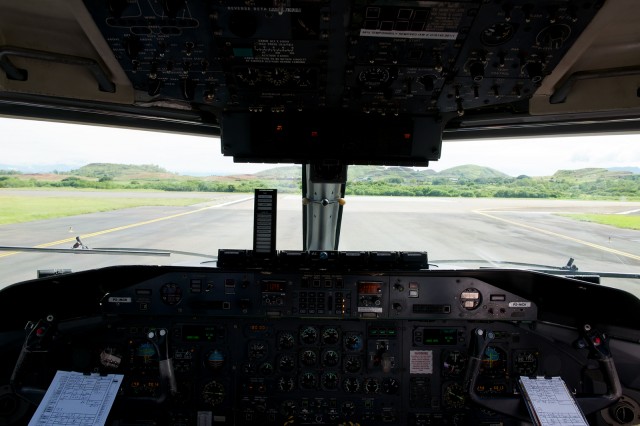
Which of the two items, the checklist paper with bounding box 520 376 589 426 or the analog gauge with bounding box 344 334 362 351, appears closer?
the checklist paper with bounding box 520 376 589 426

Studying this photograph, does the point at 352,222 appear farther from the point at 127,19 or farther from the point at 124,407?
the point at 127,19

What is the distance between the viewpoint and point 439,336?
269 cm

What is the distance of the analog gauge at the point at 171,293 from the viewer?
2.62 meters

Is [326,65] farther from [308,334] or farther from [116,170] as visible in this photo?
[116,170]

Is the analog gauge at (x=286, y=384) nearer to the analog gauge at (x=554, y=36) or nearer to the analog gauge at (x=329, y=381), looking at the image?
the analog gauge at (x=329, y=381)

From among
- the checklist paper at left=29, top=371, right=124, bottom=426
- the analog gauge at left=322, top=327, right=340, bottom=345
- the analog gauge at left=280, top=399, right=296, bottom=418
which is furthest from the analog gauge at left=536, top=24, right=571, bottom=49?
the checklist paper at left=29, top=371, right=124, bottom=426

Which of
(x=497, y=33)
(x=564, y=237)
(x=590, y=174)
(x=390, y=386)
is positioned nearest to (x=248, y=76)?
(x=497, y=33)

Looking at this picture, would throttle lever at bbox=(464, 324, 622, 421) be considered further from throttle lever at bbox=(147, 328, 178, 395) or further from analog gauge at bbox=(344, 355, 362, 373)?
throttle lever at bbox=(147, 328, 178, 395)

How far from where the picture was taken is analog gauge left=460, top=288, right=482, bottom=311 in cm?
262

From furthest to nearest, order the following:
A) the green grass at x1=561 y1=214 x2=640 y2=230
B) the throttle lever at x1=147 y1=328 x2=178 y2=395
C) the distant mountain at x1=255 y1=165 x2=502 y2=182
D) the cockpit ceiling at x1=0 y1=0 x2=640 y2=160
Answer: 1. the distant mountain at x1=255 y1=165 x2=502 y2=182
2. the green grass at x1=561 y1=214 x2=640 y2=230
3. the throttle lever at x1=147 y1=328 x2=178 y2=395
4. the cockpit ceiling at x1=0 y1=0 x2=640 y2=160

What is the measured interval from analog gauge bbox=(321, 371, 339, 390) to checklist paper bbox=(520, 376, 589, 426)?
1.14m

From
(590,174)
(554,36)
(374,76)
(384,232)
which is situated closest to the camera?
(554,36)

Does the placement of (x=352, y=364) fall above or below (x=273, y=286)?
below

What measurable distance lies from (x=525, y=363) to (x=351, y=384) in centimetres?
114
